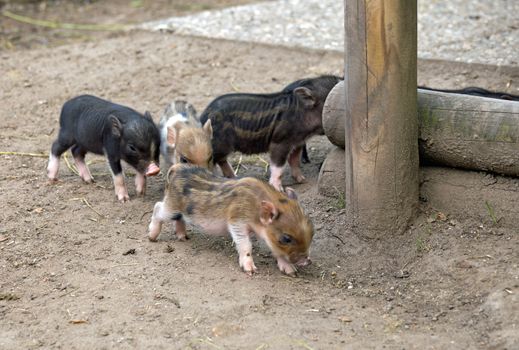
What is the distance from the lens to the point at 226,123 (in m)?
8.07

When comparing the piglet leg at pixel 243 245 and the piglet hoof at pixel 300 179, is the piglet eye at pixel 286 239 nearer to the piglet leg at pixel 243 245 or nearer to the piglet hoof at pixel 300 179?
the piglet leg at pixel 243 245

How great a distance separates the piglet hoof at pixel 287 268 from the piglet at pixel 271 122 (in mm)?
1690

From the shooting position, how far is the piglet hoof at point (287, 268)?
643 cm

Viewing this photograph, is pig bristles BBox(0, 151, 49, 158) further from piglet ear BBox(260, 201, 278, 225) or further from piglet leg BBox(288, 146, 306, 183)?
piglet ear BBox(260, 201, 278, 225)

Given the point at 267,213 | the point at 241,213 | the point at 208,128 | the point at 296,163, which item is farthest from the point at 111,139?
the point at 267,213

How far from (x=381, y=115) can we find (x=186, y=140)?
1.99 m

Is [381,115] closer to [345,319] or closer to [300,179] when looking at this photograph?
[345,319]

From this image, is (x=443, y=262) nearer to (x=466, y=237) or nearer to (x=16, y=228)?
(x=466, y=237)

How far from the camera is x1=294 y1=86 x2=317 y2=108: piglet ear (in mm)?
7996

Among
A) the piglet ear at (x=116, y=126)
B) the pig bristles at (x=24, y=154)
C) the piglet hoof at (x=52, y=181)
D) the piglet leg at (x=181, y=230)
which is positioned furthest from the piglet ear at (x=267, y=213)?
the pig bristles at (x=24, y=154)

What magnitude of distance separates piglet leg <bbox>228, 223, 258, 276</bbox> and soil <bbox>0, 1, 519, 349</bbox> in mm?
77

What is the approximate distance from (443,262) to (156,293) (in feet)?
6.62

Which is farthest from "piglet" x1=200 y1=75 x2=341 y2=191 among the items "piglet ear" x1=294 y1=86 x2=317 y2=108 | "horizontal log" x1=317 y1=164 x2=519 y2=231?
"horizontal log" x1=317 y1=164 x2=519 y2=231

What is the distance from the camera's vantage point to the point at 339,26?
1199cm
